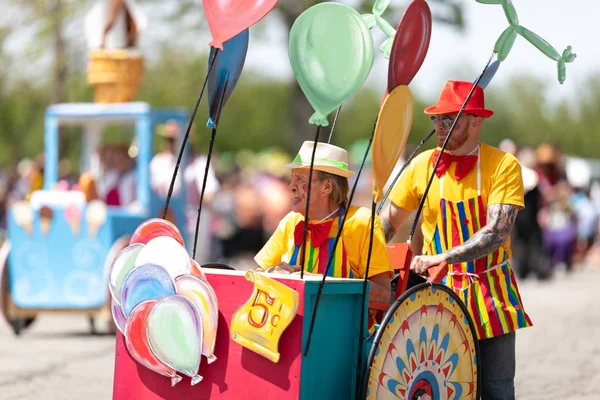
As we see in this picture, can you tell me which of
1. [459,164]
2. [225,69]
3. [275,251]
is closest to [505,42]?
[459,164]

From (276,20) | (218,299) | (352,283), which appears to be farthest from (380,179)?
(276,20)

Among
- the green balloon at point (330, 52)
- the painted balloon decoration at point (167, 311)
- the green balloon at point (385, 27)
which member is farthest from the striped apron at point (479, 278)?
the painted balloon decoration at point (167, 311)

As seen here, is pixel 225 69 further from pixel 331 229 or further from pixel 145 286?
pixel 145 286

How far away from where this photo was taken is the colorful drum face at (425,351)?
4609 mm

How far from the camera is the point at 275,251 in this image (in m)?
5.18

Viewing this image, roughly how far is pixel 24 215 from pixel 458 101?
6.45 m

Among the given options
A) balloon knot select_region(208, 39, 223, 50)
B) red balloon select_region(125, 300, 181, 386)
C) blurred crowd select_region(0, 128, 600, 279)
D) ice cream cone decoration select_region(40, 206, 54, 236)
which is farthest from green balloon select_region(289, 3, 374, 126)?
ice cream cone decoration select_region(40, 206, 54, 236)

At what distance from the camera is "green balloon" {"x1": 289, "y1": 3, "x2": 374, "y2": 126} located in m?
4.32

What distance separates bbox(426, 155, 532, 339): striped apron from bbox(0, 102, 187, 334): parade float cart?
5.47 metres

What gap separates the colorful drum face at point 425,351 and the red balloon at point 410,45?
856 mm

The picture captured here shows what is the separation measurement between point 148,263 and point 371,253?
937 mm

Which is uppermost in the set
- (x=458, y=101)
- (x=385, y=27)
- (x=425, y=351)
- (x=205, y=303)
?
(x=385, y=27)

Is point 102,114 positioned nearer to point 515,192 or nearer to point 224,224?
point 515,192

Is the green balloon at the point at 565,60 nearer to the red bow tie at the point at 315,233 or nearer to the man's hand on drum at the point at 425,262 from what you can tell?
the man's hand on drum at the point at 425,262
